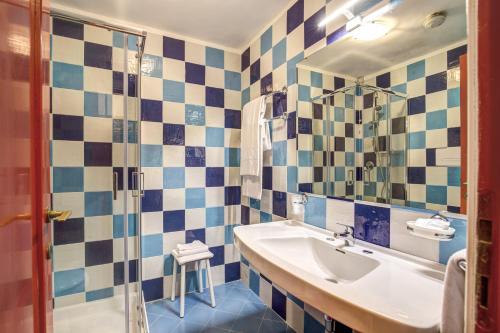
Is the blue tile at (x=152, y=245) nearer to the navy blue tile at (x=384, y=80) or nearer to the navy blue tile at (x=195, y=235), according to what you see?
the navy blue tile at (x=195, y=235)

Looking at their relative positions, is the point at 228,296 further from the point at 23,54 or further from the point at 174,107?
the point at 23,54

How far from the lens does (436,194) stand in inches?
33.7

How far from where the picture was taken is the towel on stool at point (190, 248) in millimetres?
1791

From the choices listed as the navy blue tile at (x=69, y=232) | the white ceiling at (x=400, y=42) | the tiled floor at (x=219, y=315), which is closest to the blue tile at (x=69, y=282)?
the navy blue tile at (x=69, y=232)

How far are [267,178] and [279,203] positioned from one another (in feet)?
0.82

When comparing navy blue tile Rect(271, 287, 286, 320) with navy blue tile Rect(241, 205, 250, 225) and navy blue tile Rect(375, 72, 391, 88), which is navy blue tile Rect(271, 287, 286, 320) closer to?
navy blue tile Rect(241, 205, 250, 225)

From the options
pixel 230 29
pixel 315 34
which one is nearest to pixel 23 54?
pixel 315 34

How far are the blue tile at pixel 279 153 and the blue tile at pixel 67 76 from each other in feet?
4.91

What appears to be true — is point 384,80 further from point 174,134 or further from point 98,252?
point 98,252

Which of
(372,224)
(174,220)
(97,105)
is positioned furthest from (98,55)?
(372,224)

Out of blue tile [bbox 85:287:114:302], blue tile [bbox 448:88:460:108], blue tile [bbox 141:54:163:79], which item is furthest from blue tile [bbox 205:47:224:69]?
blue tile [bbox 85:287:114:302]

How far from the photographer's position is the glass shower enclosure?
5.09ft

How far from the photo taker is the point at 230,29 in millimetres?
1911

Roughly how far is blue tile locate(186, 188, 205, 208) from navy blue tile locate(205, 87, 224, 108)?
804 mm
